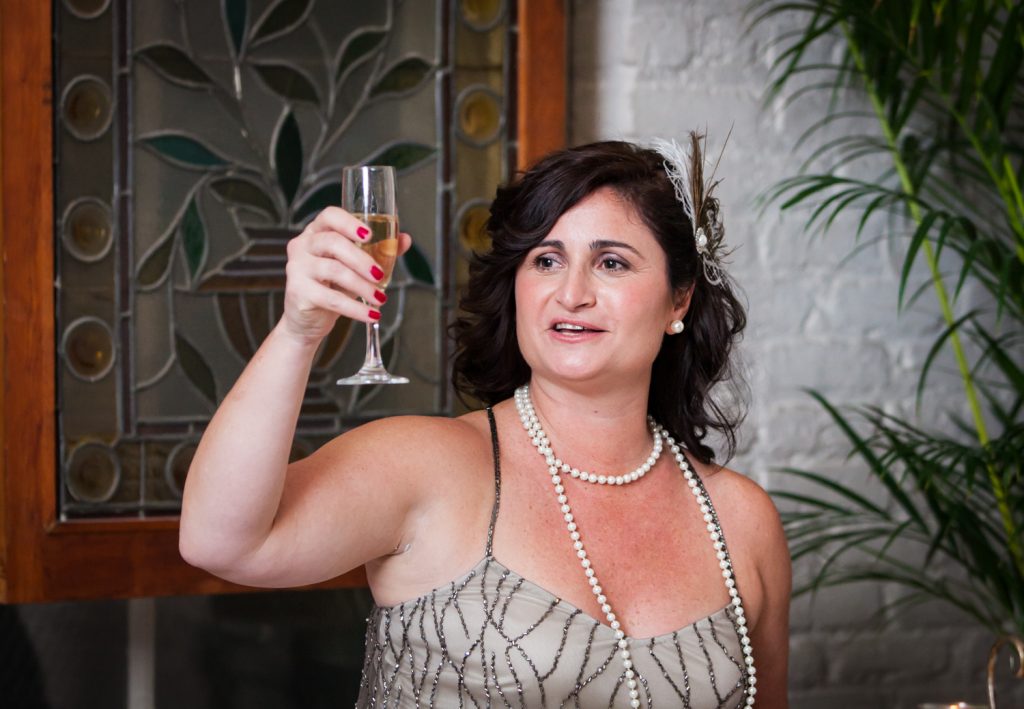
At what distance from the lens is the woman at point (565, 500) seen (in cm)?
169

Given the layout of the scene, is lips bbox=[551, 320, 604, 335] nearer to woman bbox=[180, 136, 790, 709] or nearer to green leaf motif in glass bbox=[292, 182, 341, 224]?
woman bbox=[180, 136, 790, 709]

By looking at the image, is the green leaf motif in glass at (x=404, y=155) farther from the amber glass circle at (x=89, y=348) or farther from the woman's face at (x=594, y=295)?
the woman's face at (x=594, y=295)

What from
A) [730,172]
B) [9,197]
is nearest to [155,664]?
[9,197]

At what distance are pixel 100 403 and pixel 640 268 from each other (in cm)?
116

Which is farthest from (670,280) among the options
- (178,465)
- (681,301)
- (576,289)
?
(178,465)

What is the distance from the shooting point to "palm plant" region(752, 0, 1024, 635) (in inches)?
101

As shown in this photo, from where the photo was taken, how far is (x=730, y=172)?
112 inches

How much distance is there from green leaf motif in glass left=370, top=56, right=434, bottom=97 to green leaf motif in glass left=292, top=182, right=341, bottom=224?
213mm

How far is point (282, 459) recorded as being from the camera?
4.74 ft

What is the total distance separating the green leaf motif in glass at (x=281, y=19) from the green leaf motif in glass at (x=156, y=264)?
45 cm

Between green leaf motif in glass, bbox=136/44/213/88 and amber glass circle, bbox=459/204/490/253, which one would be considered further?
amber glass circle, bbox=459/204/490/253

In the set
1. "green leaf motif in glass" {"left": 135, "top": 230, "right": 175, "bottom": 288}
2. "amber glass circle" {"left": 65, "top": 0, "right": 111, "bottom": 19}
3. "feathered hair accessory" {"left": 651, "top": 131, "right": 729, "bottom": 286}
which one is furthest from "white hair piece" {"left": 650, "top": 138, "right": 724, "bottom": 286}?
"amber glass circle" {"left": 65, "top": 0, "right": 111, "bottom": 19}

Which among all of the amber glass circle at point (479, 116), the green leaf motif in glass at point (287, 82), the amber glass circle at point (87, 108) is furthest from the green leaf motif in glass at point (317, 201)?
the amber glass circle at point (87, 108)

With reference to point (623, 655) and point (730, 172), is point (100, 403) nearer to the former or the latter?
point (623, 655)
